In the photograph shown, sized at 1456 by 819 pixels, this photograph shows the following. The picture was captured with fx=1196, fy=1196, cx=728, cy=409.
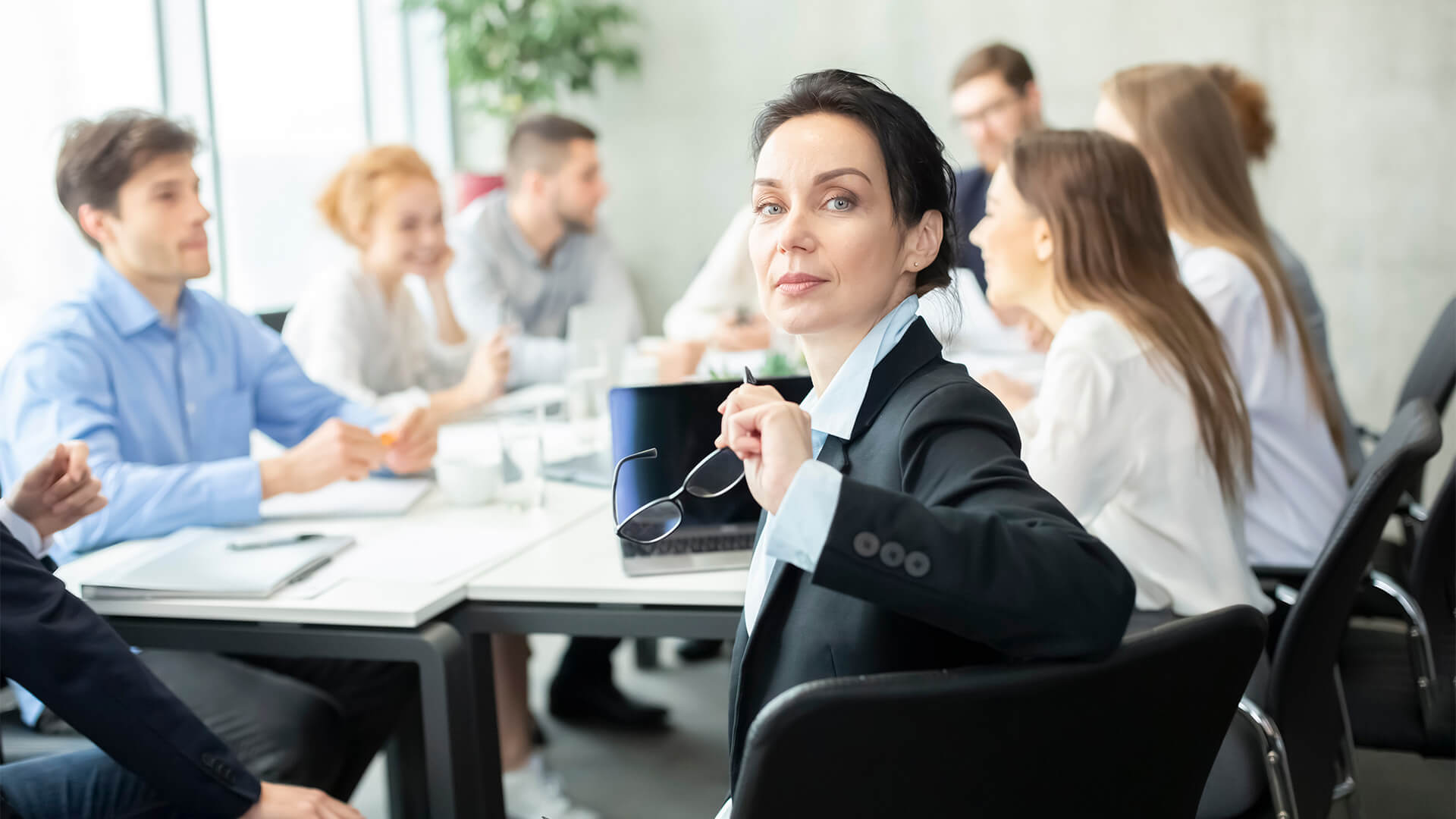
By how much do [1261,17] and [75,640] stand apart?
15.8 ft

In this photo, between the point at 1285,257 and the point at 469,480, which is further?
the point at 1285,257

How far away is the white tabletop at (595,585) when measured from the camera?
159 cm

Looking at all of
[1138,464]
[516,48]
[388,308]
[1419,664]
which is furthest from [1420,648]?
[516,48]

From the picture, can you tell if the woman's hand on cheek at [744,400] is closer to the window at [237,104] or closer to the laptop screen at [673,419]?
the laptop screen at [673,419]

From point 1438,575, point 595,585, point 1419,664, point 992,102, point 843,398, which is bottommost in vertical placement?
point 1419,664

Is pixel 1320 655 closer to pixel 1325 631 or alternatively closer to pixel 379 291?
pixel 1325 631

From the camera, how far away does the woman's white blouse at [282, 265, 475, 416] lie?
292 centimetres

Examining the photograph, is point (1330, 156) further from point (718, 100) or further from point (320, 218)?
point (320, 218)

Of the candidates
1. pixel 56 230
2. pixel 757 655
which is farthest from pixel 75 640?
pixel 56 230

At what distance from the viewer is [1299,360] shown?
226 cm

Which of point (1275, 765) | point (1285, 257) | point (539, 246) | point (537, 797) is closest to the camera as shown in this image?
point (1275, 765)

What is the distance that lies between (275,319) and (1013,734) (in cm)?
283

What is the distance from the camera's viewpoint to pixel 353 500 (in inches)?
83.8

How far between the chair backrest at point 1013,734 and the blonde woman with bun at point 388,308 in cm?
205
